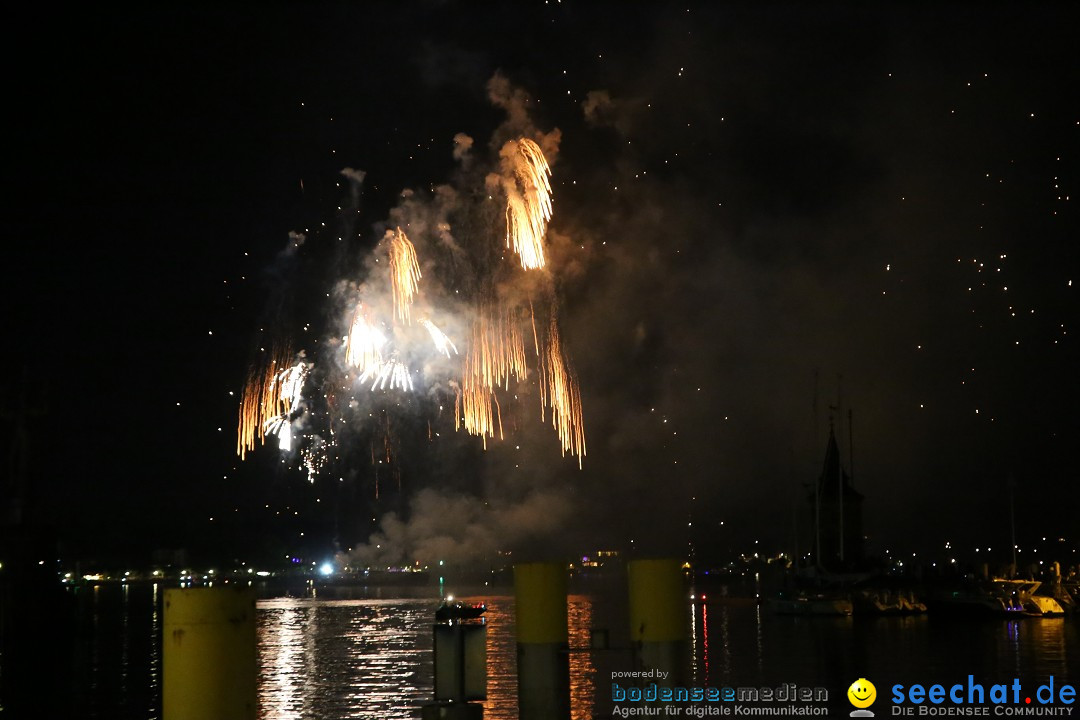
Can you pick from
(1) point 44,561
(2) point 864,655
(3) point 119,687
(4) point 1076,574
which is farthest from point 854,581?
(3) point 119,687

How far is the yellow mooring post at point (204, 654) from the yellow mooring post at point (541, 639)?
3681mm

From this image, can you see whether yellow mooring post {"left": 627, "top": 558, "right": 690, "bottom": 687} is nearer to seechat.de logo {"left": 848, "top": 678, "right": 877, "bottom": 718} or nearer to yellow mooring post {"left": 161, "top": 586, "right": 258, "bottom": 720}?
yellow mooring post {"left": 161, "top": 586, "right": 258, "bottom": 720}

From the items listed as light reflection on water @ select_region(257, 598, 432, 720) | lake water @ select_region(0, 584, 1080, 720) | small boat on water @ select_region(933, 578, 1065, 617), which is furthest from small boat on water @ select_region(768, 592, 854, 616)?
light reflection on water @ select_region(257, 598, 432, 720)

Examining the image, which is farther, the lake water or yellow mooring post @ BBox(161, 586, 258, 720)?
the lake water

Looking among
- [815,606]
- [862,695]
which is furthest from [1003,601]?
[862,695]

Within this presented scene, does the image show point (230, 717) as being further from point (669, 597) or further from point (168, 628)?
point (669, 597)

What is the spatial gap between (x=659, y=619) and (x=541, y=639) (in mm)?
1087

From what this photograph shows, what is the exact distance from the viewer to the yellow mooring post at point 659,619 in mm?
9969

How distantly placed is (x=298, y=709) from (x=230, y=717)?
80.6ft

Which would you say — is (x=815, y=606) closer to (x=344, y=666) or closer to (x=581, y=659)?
(x=581, y=659)

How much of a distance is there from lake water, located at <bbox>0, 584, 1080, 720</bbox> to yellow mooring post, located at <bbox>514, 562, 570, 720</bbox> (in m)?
4.71

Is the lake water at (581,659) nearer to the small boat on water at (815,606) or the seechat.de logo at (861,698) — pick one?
the seechat.de logo at (861,698)

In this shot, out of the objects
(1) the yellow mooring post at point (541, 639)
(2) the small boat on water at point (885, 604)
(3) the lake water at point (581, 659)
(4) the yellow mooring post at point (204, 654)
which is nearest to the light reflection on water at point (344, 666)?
(3) the lake water at point (581, 659)

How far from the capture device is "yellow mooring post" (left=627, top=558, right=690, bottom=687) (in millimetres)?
9969
